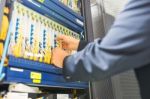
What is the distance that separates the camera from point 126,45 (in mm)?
1032

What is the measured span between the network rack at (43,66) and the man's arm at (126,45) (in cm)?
38

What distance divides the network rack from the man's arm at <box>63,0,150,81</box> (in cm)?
38

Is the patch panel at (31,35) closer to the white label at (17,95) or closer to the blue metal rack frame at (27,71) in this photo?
the blue metal rack frame at (27,71)

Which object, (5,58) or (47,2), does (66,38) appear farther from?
(5,58)

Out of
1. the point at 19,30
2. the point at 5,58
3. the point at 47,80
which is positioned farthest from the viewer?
the point at 47,80

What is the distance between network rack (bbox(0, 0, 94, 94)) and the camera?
4.14 feet


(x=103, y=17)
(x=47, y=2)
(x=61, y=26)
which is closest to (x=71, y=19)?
(x=61, y=26)

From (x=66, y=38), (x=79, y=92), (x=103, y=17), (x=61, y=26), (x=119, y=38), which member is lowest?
(x=79, y=92)

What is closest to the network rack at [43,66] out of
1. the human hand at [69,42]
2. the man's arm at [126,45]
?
the human hand at [69,42]

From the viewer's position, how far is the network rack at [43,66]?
1262 mm

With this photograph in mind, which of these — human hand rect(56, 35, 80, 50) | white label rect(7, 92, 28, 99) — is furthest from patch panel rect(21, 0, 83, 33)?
white label rect(7, 92, 28, 99)

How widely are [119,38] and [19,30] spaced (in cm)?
58

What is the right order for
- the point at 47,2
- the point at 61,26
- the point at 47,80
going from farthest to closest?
the point at 61,26 < the point at 47,2 < the point at 47,80

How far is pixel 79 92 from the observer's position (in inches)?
77.2
